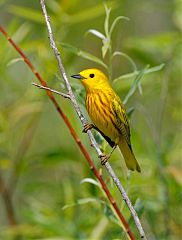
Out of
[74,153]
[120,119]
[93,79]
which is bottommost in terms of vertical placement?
[74,153]

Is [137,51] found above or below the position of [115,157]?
above

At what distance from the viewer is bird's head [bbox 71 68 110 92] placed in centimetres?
423

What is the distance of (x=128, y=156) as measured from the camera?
13.8 feet

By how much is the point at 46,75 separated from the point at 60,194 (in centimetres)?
81

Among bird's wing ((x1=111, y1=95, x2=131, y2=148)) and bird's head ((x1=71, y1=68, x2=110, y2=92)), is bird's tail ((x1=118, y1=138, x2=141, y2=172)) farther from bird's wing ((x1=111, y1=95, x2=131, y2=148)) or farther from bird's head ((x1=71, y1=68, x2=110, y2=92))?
bird's head ((x1=71, y1=68, x2=110, y2=92))

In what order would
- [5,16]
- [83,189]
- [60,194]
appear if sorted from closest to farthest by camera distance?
[83,189]
[60,194]
[5,16]

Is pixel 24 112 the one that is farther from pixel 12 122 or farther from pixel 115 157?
pixel 115 157

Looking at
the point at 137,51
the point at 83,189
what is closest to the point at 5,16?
the point at 137,51

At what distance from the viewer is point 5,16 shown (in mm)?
7871

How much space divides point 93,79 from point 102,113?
0.21 m

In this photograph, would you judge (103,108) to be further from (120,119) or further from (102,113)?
(120,119)

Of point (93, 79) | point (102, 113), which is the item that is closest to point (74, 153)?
point (102, 113)

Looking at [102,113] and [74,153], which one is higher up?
[102,113]

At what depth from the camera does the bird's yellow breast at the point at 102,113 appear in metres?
4.23
